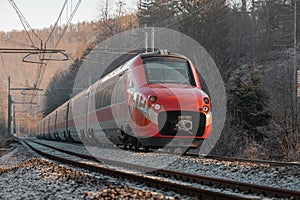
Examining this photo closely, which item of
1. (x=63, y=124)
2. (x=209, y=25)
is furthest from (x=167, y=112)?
(x=209, y=25)

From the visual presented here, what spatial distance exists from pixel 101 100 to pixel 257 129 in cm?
919

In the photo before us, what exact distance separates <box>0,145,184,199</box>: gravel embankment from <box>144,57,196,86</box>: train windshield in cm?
452

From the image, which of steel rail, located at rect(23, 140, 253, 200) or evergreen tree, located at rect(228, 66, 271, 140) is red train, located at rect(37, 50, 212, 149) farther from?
evergreen tree, located at rect(228, 66, 271, 140)

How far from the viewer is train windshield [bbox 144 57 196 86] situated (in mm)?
14195

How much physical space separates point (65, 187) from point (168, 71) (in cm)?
718

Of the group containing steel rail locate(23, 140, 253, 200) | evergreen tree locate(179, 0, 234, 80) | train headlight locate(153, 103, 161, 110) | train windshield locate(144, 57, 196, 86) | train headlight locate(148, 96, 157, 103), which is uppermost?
evergreen tree locate(179, 0, 234, 80)

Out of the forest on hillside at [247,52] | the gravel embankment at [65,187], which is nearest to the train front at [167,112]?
the gravel embankment at [65,187]

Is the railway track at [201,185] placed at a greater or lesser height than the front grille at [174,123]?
lesser

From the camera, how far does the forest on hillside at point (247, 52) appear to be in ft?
63.2

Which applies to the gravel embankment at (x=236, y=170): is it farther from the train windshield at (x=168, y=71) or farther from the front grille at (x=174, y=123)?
the train windshield at (x=168, y=71)

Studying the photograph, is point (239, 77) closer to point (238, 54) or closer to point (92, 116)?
point (92, 116)

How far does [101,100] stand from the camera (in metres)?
19.2

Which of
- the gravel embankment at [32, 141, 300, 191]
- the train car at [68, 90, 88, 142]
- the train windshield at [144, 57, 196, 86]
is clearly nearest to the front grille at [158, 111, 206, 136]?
the gravel embankment at [32, 141, 300, 191]

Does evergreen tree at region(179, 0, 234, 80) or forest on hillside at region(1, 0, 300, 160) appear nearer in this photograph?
forest on hillside at region(1, 0, 300, 160)
